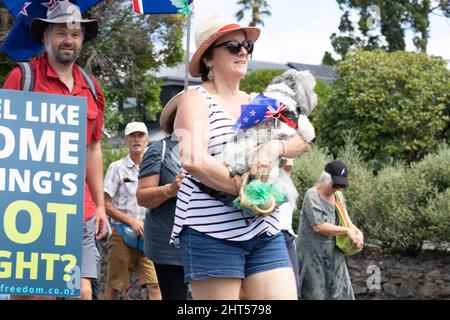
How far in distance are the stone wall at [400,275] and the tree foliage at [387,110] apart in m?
6.39

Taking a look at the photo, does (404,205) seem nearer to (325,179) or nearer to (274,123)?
(325,179)

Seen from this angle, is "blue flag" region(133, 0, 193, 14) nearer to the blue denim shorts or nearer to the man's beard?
the man's beard

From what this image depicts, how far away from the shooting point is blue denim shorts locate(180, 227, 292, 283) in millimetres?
4109

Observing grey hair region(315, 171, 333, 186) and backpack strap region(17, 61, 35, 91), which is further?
grey hair region(315, 171, 333, 186)

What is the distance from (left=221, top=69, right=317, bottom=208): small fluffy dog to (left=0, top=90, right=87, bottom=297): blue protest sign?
2.79 feet

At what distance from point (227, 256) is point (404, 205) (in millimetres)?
6359

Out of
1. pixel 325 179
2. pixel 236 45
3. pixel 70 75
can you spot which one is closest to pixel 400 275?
pixel 325 179

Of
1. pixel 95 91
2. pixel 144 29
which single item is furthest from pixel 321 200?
pixel 144 29

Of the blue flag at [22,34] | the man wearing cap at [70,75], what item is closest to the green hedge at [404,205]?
the man wearing cap at [70,75]

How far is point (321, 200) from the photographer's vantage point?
8.01 meters

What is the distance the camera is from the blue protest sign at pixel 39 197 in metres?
4.37

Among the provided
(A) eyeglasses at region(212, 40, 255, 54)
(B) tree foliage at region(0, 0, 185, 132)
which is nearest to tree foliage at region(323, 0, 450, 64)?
(B) tree foliage at region(0, 0, 185, 132)

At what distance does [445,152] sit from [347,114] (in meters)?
6.31
